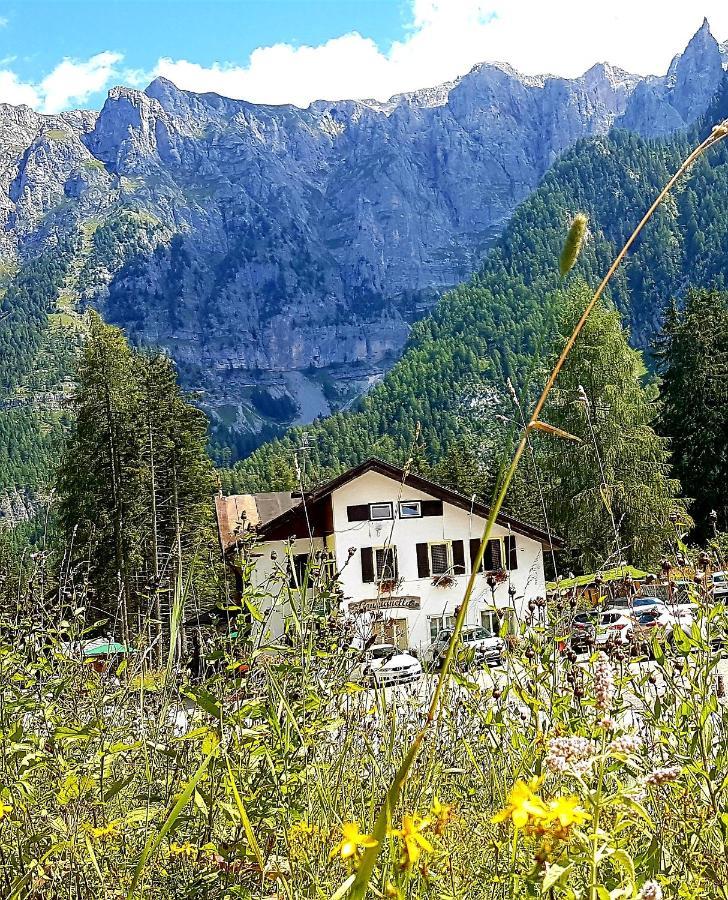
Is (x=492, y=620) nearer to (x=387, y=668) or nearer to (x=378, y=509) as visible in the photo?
(x=387, y=668)

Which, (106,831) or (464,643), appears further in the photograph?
(464,643)

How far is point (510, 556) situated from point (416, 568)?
2406 cm

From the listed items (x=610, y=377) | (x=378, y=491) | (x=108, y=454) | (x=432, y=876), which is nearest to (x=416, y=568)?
(x=378, y=491)

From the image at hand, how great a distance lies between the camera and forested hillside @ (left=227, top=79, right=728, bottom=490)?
116188 millimetres

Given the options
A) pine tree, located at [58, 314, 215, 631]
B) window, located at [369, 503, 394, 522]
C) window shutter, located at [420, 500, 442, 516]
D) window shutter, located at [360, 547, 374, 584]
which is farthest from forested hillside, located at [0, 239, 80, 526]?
window, located at [369, 503, 394, 522]

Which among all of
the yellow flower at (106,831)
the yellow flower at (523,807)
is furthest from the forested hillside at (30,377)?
the yellow flower at (523,807)

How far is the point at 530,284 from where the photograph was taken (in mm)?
129875

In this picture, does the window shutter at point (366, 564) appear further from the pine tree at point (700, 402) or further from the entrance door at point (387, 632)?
the entrance door at point (387, 632)

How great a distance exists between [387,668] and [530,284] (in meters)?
132

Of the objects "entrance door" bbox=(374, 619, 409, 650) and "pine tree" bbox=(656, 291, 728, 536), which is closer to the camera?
"entrance door" bbox=(374, 619, 409, 650)

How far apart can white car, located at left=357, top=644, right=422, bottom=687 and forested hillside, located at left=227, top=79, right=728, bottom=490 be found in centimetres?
9808

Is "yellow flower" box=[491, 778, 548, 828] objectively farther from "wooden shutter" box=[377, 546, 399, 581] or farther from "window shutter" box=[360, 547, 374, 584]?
"window shutter" box=[360, 547, 374, 584]

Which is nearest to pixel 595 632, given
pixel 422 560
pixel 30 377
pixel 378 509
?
pixel 378 509

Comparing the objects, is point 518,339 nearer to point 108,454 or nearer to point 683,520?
point 108,454
